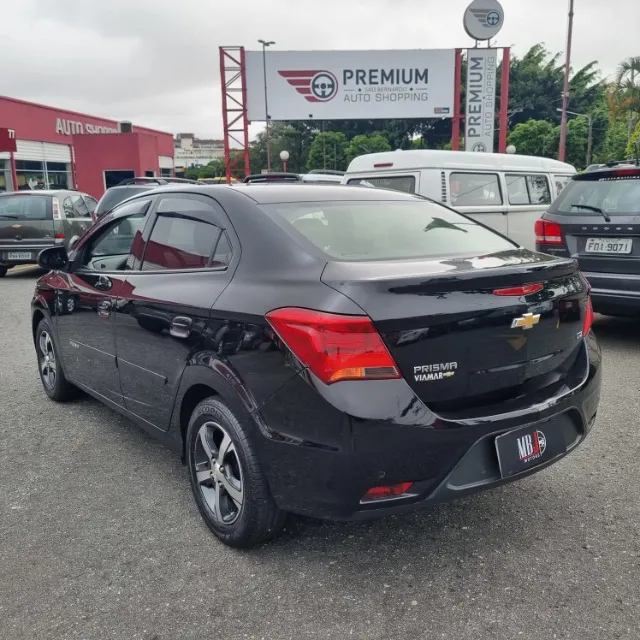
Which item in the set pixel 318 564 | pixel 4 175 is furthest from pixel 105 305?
pixel 4 175

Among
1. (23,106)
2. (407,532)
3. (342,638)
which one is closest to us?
(342,638)

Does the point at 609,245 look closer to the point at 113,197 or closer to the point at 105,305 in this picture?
the point at 105,305

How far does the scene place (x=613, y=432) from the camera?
408 centimetres

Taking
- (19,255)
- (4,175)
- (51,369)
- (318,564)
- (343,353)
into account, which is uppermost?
(4,175)

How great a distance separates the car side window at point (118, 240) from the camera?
3.72 m

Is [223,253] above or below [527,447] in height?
above

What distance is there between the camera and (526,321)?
2570 mm

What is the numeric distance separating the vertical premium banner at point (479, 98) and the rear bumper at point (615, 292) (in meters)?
21.6

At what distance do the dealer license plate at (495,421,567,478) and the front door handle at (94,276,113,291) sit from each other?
2.37 m

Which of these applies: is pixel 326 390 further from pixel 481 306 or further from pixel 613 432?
pixel 613 432

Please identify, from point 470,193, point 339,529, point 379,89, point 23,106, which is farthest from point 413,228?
Answer: point 23,106

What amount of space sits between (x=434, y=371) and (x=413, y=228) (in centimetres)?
110

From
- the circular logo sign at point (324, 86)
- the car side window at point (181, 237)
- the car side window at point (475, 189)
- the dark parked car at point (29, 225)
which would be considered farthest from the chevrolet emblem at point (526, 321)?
the circular logo sign at point (324, 86)

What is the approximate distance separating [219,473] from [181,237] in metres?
1.22
